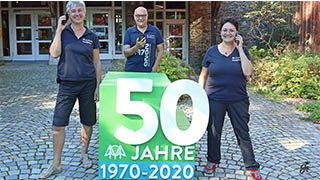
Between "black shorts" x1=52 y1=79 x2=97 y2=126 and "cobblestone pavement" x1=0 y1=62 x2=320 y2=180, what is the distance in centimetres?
63

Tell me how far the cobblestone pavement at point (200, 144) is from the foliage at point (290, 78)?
3.09 feet

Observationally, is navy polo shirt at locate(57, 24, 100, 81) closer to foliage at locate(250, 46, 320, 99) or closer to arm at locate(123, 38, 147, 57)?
arm at locate(123, 38, 147, 57)

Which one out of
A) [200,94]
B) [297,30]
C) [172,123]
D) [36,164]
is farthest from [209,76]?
[297,30]

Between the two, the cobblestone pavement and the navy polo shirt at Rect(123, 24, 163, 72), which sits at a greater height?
the navy polo shirt at Rect(123, 24, 163, 72)

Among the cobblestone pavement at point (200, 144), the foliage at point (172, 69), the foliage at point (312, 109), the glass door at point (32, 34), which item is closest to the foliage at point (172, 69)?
the foliage at point (172, 69)

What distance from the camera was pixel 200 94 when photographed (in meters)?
3.29

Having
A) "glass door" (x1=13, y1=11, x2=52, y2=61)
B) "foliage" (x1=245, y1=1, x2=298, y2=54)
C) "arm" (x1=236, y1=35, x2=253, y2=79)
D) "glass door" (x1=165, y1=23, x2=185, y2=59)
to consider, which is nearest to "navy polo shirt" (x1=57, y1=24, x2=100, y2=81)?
"arm" (x1=236, y1=35, x2=253, y2=79)

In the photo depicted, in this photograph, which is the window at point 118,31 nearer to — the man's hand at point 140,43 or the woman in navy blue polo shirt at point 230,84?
the man's hand at point 140,43

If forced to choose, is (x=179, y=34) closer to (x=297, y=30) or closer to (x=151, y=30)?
(x=297, y=30)

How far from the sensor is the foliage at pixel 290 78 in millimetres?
8555

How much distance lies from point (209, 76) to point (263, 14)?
32.9 feet

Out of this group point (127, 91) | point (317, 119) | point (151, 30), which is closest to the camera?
point (127, 91)

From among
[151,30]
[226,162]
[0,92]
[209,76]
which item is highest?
[151,30]

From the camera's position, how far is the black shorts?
3.65 meters
